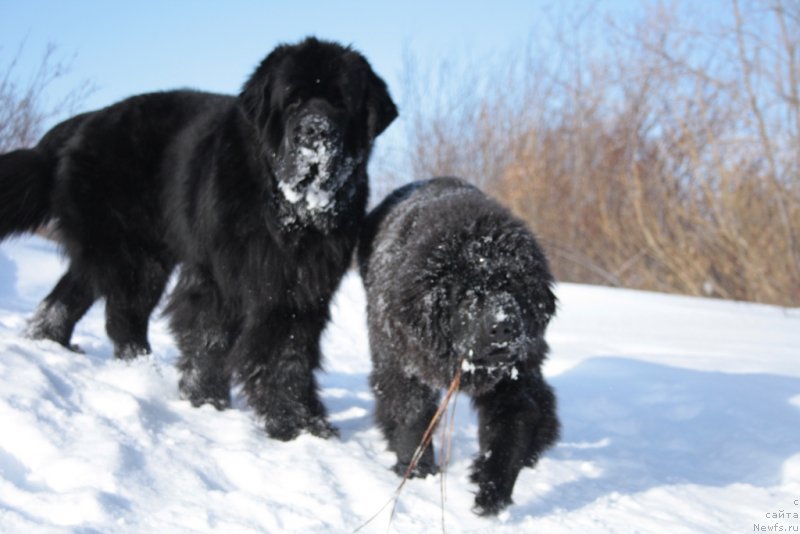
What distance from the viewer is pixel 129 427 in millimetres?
2854

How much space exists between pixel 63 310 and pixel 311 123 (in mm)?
1819

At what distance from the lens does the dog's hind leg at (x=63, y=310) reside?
13.0 ft

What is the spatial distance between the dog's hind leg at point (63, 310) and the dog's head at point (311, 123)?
1355 mm

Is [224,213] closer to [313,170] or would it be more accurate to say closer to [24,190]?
[313,170]

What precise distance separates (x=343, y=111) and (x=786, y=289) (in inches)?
273

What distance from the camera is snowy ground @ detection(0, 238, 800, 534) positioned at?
2359 millimetres

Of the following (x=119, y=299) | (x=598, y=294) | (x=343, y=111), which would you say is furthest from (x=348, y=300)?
(x=343, y=111)

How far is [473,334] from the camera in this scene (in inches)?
115

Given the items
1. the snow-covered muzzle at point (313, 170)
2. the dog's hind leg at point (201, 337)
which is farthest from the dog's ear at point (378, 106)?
the dog's hind leg at point (201, 337)

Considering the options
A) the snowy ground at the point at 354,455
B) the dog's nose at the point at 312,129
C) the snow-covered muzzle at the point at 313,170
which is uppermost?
the dog's nose at the point at 312,129

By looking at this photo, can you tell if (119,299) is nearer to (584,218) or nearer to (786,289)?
(786,289)

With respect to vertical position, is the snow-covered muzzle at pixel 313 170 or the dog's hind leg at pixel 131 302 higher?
the snow-covered muzzle at pixel 313 170

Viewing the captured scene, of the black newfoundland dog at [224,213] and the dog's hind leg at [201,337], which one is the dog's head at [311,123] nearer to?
the black newfoundland dog at [224,213]

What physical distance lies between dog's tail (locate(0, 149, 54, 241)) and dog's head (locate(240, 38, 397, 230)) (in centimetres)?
134
